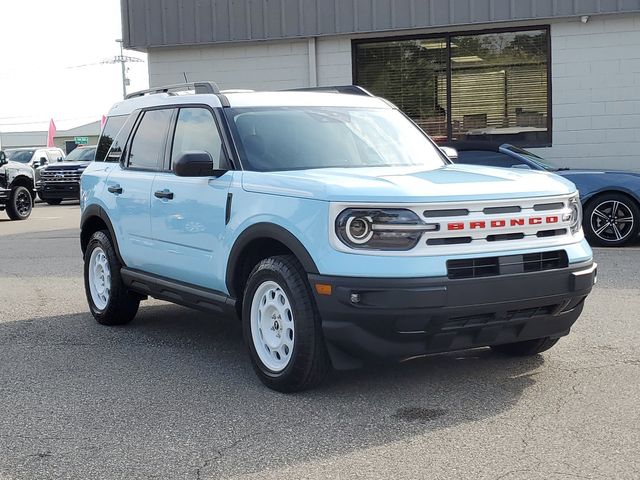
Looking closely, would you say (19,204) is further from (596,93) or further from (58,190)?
(596,93)

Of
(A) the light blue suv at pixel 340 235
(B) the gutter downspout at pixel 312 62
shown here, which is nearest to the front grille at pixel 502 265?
(A) the light blue suv at pixel 340 235

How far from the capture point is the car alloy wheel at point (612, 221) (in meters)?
11.9

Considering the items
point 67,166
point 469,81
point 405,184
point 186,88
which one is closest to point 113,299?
point 186,88

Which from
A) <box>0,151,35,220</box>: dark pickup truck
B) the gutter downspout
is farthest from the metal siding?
<box>0,151,35,220</box>: dark pickup truck

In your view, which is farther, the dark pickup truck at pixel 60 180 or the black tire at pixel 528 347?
the dark pickup truck at pixel 60 180

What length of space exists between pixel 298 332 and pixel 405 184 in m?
1.03

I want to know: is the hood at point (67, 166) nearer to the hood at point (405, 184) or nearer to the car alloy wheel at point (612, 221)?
the car alloy wheel at point (612, 221)

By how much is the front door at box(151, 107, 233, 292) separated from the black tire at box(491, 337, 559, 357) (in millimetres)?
1946

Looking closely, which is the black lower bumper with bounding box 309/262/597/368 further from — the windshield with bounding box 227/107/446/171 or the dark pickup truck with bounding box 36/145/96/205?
the dark pickup truck with bounding box 36/145/96/205

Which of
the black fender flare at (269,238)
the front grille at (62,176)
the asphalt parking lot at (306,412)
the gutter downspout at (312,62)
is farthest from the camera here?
the front grille at (62,176)

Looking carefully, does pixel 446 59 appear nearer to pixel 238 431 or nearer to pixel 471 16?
pixel 471 16

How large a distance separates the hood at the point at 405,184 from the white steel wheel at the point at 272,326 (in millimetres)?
611

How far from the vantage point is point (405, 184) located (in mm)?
5066

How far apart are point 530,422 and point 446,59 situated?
1337 centimetres
